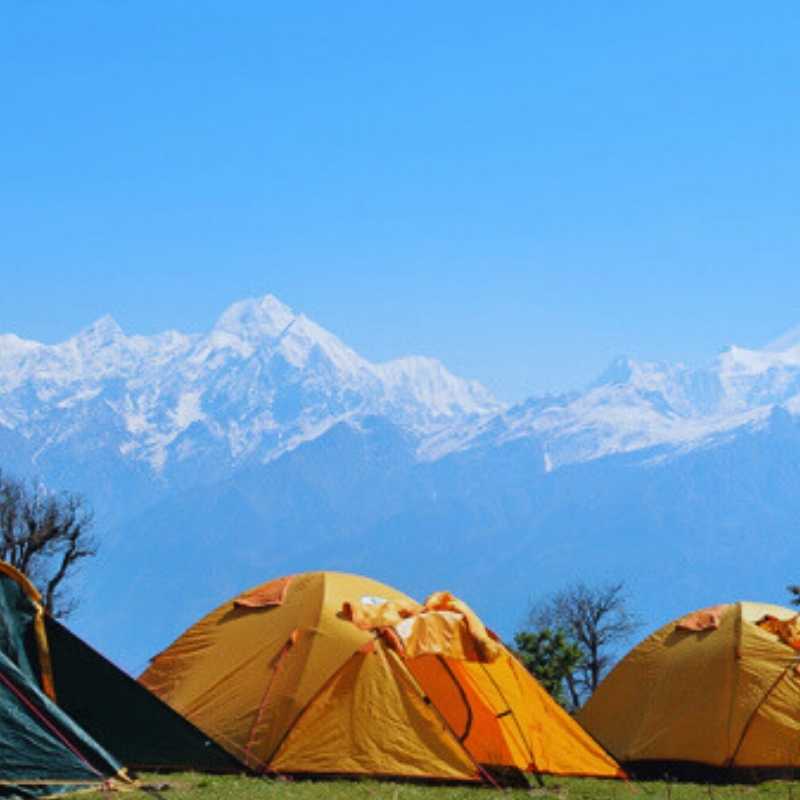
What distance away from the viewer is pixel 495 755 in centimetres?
2375

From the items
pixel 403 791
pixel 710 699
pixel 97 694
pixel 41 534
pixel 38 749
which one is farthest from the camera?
pixel 41 534

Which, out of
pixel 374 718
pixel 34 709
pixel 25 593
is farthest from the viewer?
pixel 374 718

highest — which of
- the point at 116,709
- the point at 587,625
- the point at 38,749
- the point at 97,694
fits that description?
the point at 587,625

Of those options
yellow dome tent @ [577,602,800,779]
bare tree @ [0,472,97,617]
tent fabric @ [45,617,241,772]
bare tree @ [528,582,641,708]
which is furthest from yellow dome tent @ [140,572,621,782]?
bare tree @ [528,582,641,708]

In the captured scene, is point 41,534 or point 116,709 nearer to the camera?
point 116,709

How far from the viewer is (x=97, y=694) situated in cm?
2125

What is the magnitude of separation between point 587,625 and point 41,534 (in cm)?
2499

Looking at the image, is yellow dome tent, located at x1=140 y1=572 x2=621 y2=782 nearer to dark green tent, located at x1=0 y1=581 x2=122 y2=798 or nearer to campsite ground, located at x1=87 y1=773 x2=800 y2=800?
campsite ground, located at x1=87 y1=773 x2=800 y2=800

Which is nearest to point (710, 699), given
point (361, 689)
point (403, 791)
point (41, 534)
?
point (361, 689)

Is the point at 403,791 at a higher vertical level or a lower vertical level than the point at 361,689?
lower

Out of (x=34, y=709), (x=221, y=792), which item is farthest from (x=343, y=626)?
(x=34, y=709)

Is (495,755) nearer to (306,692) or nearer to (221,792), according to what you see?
(306,692)

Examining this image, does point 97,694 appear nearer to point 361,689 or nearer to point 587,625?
point 361,689

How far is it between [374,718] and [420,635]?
1549 mm
